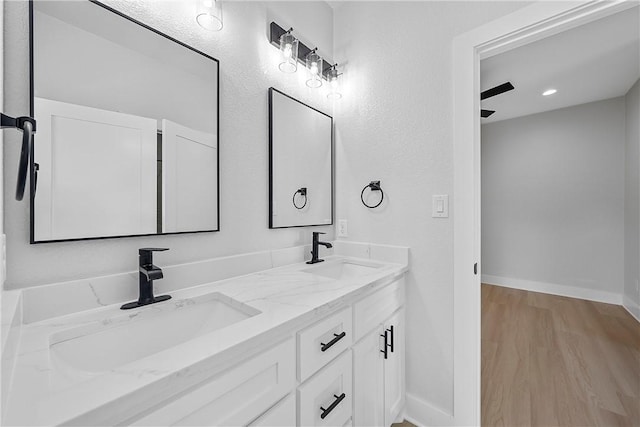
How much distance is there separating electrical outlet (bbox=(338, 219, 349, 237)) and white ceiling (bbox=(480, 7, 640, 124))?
6.38ft

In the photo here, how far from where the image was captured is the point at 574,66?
2.48 metres

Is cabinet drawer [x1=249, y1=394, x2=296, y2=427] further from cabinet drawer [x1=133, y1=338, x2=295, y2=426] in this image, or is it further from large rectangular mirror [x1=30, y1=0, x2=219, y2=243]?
large rectangular mirror [x1=30, y1=0, x2=219, y2=243]

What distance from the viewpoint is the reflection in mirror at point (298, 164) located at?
1.50 m

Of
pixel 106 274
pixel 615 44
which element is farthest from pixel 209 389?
pixel 615 44

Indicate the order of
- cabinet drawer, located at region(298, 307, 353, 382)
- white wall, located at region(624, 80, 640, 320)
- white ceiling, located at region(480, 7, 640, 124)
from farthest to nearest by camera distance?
white wall, located at region(624, 80, 640, 320)
white ceiling, located at region(480, 7, 640, 124)
cabinet drawer, located at region(298, 307, 353, 382)

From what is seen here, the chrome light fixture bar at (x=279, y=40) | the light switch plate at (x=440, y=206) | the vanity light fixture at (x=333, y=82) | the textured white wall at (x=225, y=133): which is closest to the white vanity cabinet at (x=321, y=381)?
the light switch plate at (x=440, y=206)

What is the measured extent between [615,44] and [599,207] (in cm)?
209

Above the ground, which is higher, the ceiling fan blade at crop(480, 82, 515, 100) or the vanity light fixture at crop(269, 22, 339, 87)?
the ceiling fan blade at crop(480, 82, 515, 100)

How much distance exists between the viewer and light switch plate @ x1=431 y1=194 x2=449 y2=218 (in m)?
1.42

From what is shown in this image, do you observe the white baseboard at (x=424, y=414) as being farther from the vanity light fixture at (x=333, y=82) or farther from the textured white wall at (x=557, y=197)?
the textured white wall at (x=557, y=197)

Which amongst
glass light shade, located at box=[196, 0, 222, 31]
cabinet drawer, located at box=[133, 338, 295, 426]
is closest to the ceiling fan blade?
glass light shade, located at box=[196, 0, 222, 31]

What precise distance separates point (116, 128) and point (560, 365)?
3111mm

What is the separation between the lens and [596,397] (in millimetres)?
1690

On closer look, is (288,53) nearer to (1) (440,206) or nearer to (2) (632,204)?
(1) (440,206)
